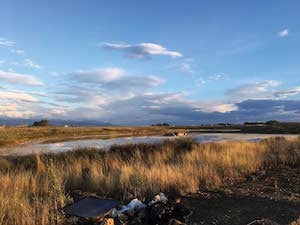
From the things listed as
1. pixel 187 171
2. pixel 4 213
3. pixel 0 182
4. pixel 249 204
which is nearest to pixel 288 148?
pixel 187 171

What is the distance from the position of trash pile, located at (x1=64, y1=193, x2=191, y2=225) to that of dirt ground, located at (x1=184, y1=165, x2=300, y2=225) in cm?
40

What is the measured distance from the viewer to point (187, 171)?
12.6 metres

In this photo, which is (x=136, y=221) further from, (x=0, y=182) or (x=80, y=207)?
(x=0, y=182)

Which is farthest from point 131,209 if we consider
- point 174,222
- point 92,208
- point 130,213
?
point 174,222

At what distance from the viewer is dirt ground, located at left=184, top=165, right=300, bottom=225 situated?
8250mm

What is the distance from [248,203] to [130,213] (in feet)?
9.25

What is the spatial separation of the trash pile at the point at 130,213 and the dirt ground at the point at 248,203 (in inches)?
15.7

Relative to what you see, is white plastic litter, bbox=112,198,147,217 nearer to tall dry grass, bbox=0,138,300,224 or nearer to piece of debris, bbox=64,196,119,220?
piece of debris, bbox=64,196,119,220

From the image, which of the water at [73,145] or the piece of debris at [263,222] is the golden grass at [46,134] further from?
the piece of debris at [263,222]

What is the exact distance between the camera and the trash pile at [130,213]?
773 centimetres

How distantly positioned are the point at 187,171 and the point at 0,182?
5066 millimetres

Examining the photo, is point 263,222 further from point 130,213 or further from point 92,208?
point 92,208

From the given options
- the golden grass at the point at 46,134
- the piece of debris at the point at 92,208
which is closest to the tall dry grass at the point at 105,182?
the piece of debris at the point at 92,208

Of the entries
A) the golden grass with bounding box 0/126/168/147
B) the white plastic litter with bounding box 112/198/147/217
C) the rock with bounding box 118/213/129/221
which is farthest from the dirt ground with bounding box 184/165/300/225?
the golden grass with bounding box 0/126/168/147
